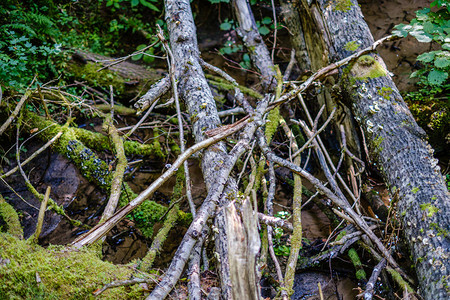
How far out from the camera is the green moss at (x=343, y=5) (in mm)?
3254

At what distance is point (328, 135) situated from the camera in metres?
4.23

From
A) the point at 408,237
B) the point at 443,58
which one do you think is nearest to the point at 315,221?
the point at 408,237

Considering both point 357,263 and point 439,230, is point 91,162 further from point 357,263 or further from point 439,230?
point 439,230

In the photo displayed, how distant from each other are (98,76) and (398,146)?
4.01m

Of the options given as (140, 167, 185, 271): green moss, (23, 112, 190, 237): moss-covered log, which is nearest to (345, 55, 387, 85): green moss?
(140, 167, 185, 271): green moss

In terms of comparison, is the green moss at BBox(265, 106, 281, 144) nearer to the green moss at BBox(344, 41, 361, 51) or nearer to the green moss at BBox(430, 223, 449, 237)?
the green moss at BBox(344, 41, 361, 51)

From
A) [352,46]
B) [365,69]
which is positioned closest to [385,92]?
[365,69]

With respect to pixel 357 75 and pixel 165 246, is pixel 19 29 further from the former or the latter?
pixel 357 75

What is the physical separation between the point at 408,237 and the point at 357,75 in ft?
5.20

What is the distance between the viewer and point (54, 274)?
1.64 m

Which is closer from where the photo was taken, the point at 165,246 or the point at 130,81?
the point at 165,246

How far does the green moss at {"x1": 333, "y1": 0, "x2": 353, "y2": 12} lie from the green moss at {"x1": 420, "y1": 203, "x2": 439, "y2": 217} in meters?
2.25

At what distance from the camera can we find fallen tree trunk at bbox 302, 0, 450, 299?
198 cm

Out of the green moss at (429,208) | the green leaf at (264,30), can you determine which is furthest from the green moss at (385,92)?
the green leaf at (264,30)
